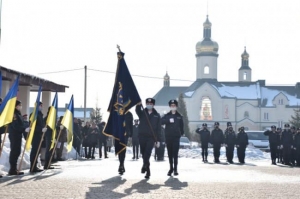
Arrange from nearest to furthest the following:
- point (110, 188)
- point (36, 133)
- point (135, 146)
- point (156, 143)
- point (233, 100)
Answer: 1. point (110, 188)
2. point (156, 143)
3. point (36, 133)
4. point (135, 146)
5. point (233, 100)

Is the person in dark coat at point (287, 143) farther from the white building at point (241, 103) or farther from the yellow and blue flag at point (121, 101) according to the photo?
the white building at point (241, 103)

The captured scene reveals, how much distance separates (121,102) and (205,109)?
10034cm

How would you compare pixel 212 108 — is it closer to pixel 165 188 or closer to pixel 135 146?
pixel 135 146

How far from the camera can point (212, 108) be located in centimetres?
11431

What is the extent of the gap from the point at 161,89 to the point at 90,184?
119022mm

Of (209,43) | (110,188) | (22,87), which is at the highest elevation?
(209,43)

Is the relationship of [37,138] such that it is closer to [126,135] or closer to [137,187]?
[126,135]

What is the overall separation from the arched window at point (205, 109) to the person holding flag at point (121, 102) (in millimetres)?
98883

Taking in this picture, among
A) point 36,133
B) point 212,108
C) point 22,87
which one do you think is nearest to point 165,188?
point 36,133

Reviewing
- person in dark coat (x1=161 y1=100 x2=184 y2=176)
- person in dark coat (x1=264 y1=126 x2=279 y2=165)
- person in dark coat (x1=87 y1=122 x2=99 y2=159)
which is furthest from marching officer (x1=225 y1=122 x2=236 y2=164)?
person in dark coat (x1=161 y1=100 x2=184 y2=176)

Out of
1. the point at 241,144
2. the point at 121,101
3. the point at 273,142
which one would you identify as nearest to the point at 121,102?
the point at 121,101

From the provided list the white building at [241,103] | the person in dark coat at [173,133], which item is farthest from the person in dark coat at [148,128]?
the white building at [241,103]

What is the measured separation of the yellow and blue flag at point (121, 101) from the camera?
14891 mm

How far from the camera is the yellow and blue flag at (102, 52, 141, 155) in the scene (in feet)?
48.9
